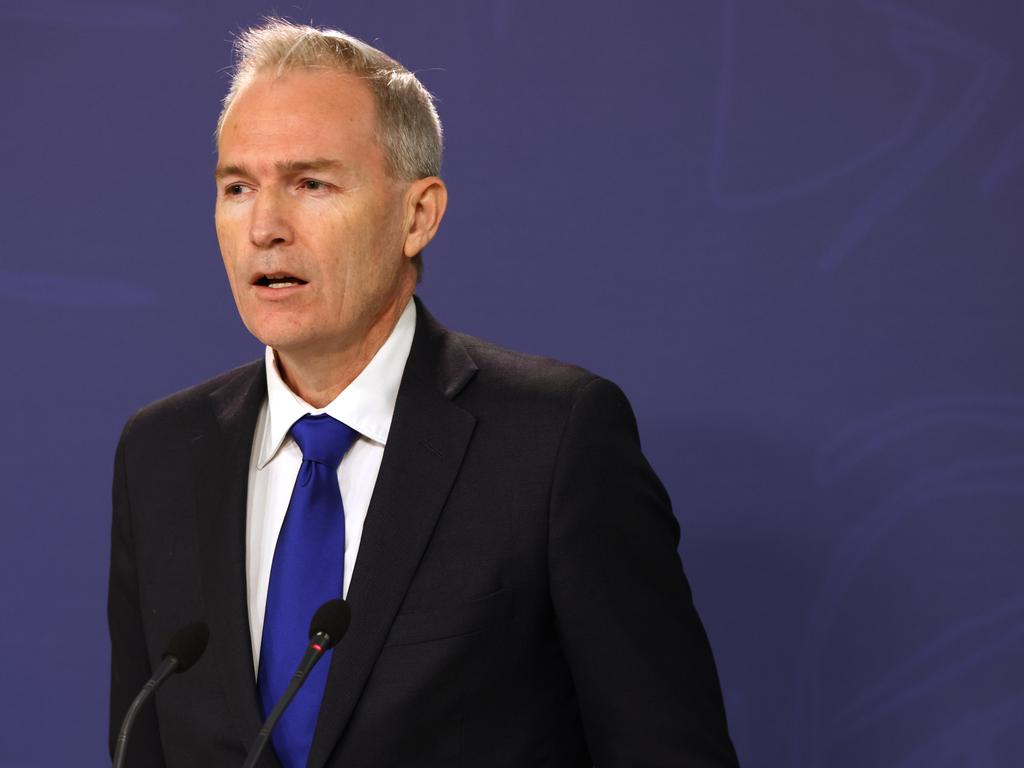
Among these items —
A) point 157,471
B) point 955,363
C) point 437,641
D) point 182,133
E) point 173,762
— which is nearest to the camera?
point 437,641

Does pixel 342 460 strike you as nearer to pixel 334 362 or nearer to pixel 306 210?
pixel 334 362

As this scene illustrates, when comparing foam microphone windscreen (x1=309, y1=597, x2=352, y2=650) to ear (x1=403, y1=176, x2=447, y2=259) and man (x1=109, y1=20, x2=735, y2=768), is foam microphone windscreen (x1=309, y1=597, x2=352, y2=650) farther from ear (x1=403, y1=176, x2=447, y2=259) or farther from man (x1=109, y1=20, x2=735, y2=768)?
ear (x1=403, y1=176, x2=447, y2=259)

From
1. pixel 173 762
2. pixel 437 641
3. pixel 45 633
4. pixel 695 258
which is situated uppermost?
pixel 695 258

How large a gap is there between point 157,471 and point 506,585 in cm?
49

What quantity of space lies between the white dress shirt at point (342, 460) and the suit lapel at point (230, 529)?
3 centimetres

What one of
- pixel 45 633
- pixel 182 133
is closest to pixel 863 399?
pixel 182 133

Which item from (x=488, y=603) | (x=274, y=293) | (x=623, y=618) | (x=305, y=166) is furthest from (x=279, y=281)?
(x=623, y=618)

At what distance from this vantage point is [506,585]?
142 centimetres

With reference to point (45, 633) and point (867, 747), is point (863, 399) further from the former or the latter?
point (45, 633)

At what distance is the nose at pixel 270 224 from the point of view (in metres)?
1.43

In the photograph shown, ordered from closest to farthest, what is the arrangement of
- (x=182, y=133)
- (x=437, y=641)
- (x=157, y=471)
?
(x=437, y=641)
(x=157, y=471)
(x=182, y=133)

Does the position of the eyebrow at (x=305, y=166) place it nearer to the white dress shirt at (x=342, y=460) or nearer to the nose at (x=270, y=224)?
the nose at (x=270, y=224)

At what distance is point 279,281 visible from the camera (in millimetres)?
1459

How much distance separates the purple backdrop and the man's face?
608mm
